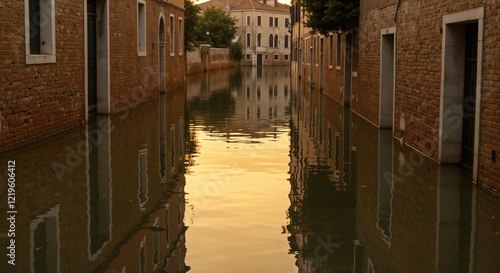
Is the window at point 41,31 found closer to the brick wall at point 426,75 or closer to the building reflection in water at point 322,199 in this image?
the building reflection in water at point 322,199

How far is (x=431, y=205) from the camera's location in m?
8.12

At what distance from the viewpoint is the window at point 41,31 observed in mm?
13297

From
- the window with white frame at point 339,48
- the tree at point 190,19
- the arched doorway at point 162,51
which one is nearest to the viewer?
the window with white frame at point 339,48

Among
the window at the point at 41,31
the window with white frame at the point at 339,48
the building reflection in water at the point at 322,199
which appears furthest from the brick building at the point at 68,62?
the window with white frame at the point at 339,48

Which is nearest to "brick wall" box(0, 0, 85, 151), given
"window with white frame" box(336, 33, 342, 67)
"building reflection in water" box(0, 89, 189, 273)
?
"building reflection in water" box(0, 89, 189, 273)

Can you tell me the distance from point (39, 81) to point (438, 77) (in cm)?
731

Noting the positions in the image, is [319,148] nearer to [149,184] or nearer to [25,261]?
[149,184]

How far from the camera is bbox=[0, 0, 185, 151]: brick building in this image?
11.9 meters

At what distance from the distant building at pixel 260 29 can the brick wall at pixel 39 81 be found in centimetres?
8281

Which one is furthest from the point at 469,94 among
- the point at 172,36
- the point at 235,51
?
the point at 235,51

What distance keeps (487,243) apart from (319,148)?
6.90 metres

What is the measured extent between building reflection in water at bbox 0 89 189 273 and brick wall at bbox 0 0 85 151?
409 millimetres

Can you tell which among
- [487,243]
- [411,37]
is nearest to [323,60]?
[411,37]

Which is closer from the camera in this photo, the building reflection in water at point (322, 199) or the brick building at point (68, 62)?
the building reflection in water at point (322, 199)
